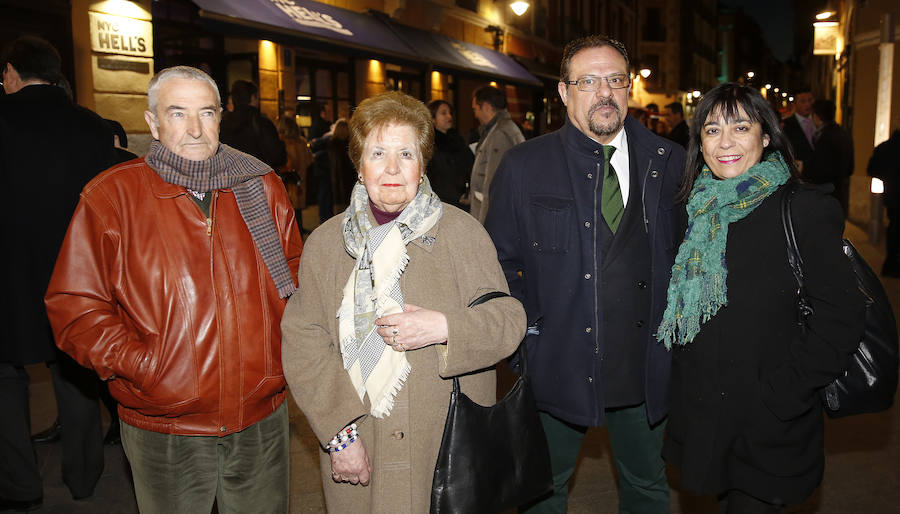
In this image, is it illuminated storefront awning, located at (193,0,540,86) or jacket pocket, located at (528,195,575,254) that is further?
illuminated storefront awning, located at (193,0,540,86)

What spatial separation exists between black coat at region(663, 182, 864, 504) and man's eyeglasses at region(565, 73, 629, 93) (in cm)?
72

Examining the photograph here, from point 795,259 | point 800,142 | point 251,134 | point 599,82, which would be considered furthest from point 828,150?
point 795,259

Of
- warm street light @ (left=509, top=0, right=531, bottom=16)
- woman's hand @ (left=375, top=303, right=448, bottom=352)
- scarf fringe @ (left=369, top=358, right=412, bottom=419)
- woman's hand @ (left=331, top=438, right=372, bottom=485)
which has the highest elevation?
warm street light @ (left=509, top=0, right=531, bottom=16)

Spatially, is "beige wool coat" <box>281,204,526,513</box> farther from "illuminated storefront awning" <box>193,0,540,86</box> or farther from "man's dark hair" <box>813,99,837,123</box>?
"man's dark hair" <box>813,99,837,123</box>

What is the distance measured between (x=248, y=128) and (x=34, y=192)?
375cm

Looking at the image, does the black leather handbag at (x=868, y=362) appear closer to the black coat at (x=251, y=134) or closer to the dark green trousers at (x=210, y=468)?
the dark green trousers at (x=210, y=468)

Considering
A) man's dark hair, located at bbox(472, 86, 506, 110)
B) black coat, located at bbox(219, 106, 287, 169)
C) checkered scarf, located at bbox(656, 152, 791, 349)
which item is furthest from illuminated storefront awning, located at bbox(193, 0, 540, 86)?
checkered scarf, located at bbox(656, 152, 791, 349)

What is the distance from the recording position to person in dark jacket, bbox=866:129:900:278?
8.54 m

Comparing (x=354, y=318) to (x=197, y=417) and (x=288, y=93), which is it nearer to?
(x=197, y=417)

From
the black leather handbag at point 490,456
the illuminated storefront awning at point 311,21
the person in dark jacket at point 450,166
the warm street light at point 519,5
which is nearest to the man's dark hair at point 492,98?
the person in dark jacket at point 450,166

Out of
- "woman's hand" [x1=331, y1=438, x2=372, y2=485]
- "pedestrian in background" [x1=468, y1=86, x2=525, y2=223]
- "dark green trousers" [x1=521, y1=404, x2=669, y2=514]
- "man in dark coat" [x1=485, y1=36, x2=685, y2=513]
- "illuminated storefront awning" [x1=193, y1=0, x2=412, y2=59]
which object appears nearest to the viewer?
"woman's hand" [x1=331, y1=438, x2=372, y2=485]

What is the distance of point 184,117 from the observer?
238 cm

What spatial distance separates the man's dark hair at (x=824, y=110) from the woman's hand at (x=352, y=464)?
30.4 ft

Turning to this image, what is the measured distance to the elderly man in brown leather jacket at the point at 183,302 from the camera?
2.27 metres
